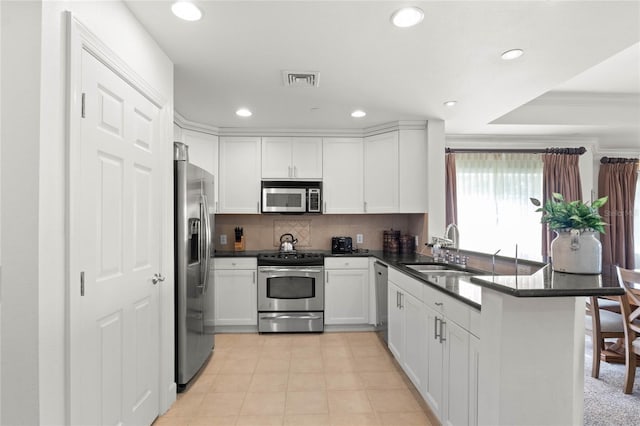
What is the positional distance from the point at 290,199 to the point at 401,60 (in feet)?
7.15

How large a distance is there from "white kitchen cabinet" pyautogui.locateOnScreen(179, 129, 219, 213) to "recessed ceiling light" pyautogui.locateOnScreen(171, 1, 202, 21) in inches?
80.4

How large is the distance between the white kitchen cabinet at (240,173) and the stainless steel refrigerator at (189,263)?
3.83 ft

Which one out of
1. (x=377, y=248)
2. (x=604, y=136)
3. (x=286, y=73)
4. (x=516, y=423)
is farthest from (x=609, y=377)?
(x=286, y=73)

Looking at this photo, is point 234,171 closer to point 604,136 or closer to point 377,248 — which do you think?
point 377,248

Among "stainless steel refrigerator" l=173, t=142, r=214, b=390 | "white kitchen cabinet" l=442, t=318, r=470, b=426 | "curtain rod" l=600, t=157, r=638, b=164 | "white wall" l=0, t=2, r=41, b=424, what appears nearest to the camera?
"white wall" l=0, t=2, r=41, b=424

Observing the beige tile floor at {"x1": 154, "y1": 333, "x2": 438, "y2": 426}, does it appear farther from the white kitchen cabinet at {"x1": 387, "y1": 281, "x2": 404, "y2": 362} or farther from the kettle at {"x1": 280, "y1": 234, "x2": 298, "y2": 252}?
the kettle at {"x1": 280, "y1": 234, "x2": 298, "y2": 252}

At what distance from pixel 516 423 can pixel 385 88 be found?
2448 mm

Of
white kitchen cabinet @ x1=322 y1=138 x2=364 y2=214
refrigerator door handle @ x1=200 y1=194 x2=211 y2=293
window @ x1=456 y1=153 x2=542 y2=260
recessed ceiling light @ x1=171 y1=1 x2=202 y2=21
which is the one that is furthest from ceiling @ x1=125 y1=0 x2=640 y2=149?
refrigerator door handle @ x1=200 y1=194 x2=211 y2=293

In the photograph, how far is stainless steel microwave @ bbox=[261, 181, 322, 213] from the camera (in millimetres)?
4035

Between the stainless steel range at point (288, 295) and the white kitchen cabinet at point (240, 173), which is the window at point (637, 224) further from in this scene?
the white kitchen cabinet at point (240, 173)

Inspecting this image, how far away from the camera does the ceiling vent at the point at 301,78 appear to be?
2.49m

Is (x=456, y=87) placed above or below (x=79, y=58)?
above

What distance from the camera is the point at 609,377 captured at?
→ 8.77ft

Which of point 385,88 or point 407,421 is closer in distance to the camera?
point 407,421
